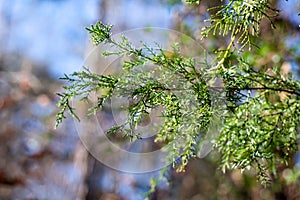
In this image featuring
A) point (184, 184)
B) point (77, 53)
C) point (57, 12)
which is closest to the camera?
point (184, 184)

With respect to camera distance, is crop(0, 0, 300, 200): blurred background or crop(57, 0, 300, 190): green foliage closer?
crop(57, 0, 300, 190): green foliage

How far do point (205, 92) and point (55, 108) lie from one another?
3.75 metres

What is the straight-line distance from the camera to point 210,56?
1068 mm

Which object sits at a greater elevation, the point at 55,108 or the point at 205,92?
the point at 55,108

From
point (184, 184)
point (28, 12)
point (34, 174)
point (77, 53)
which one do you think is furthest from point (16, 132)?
point (28, 12)

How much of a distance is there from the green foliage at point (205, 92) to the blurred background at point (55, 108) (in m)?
0.96

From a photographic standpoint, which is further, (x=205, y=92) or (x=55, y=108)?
(x=55, y=108)

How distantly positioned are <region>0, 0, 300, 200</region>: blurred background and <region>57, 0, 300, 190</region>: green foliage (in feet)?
3.13

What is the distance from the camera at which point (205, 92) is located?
751 millimetres

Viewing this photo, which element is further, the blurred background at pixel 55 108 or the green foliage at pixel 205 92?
the blurred background at pixel 55 108

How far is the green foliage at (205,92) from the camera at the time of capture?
74 centimetres

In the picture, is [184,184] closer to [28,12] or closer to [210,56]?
[210,56]

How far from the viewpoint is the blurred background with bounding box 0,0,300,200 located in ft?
6.97

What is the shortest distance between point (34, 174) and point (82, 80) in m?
4.81
